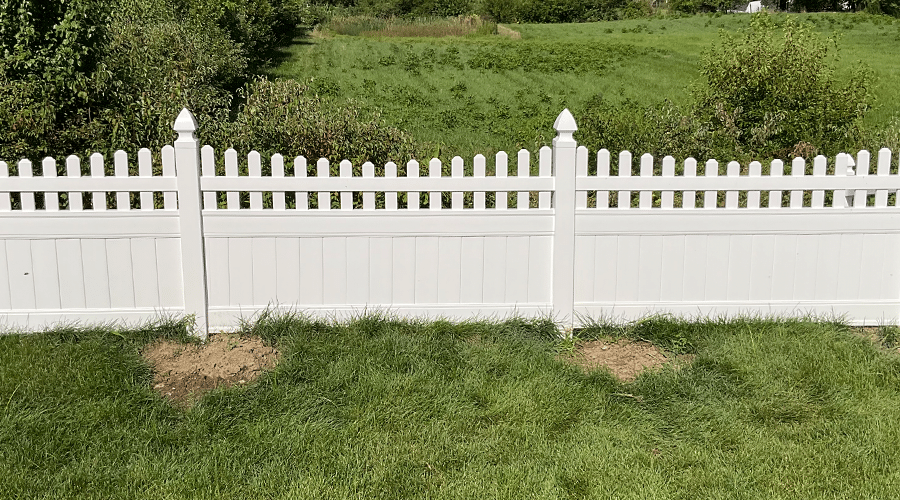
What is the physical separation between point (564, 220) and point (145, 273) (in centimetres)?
266

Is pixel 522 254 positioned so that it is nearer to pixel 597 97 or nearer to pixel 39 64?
pixel 39 64

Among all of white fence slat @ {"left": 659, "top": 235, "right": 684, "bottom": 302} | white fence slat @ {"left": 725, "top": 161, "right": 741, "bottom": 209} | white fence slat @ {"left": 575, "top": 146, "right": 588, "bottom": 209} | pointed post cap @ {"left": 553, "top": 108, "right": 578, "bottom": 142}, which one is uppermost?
pointed post cap @ {"left": 553, "top": 108, "right": 578, "bottom": 142}

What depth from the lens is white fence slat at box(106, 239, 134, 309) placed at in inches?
191

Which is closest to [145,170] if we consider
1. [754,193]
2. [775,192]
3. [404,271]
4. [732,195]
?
[404,271]

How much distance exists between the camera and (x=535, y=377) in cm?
432

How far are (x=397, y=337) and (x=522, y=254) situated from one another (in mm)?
970

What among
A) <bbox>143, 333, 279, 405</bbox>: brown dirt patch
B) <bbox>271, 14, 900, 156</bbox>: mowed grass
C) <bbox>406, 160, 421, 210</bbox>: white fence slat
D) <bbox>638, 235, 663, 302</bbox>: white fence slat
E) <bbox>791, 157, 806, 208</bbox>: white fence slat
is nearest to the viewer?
<bbox>143, 333, 279, 405</bbox>: brown dirt patch

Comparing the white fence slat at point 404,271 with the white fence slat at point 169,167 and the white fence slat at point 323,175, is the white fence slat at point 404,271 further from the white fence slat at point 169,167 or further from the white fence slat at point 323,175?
the white fence slat at point 169,167

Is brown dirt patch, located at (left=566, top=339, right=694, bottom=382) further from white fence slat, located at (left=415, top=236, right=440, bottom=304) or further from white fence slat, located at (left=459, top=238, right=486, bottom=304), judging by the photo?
white fence slat, located at (left=415, top=236, right=440, bottom=304)

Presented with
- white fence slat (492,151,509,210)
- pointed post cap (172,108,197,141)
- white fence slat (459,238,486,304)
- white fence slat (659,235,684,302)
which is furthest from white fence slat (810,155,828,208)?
pointed post cap (172,108,197,141)

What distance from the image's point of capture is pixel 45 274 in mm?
4895

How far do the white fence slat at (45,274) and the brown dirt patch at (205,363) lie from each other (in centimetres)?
73

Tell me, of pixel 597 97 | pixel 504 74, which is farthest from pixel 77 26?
pixel 504 74

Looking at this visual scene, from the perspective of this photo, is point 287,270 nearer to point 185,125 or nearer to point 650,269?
point 185,125
